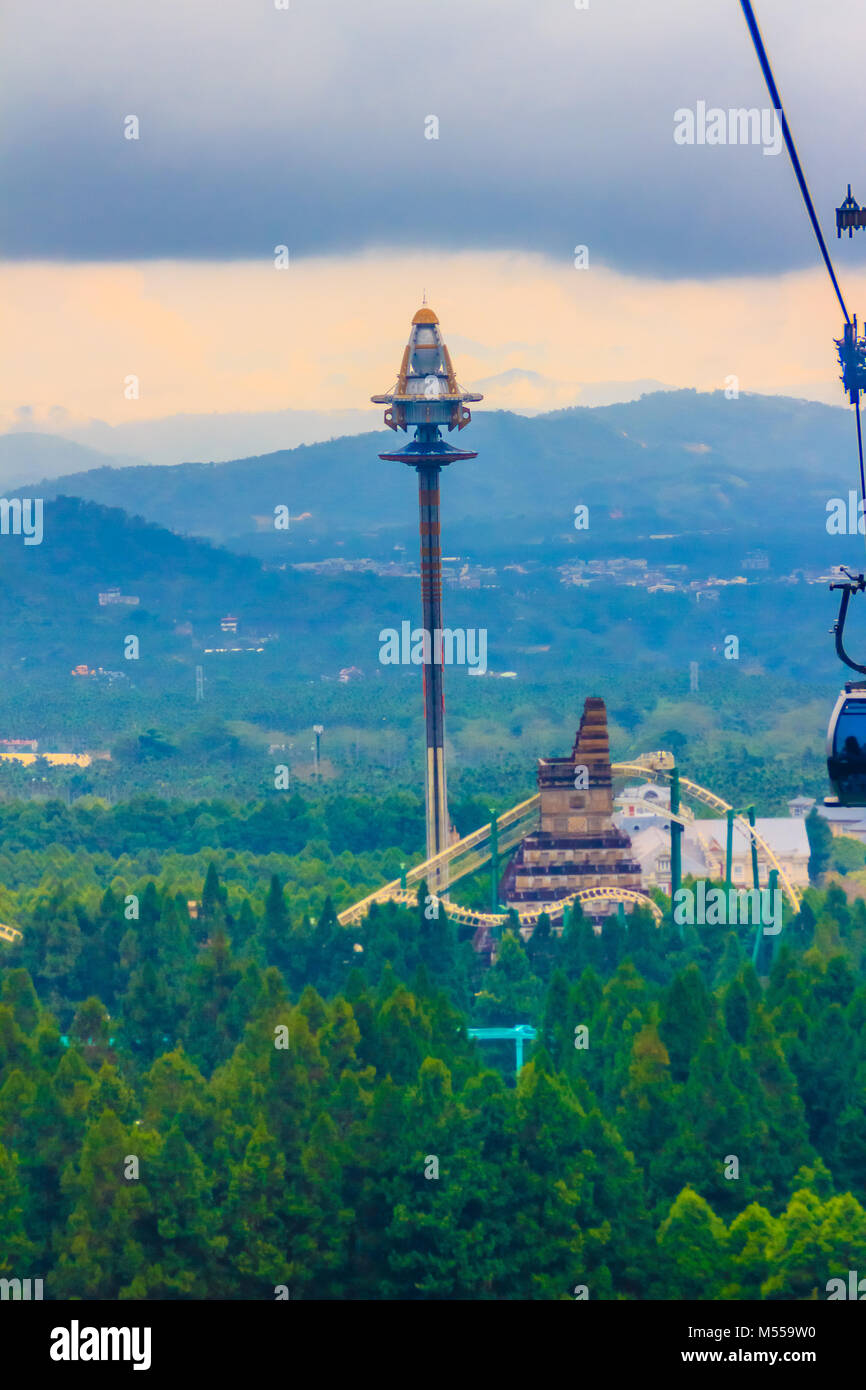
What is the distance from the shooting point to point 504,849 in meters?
108

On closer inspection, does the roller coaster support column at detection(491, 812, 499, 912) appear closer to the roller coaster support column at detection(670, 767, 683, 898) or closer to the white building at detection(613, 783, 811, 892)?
the roller coaster support column at detection(670, 767, 683, 898)

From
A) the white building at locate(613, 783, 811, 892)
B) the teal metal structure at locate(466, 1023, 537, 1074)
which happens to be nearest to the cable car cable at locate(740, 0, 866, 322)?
the teal metal structure at locate(466, 1023, 537, 1074)

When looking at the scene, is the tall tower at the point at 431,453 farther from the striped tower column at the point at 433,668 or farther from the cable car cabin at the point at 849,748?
the cable car cabin at the point at 849,748

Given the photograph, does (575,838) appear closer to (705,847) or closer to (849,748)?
(705,847)

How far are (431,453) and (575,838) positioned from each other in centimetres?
1586

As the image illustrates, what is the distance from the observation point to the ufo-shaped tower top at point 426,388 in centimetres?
11150

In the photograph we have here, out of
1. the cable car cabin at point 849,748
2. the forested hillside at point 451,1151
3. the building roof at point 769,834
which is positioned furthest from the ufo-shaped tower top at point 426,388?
the cable car cabin at point 849,748

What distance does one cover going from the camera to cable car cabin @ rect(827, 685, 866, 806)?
128ft

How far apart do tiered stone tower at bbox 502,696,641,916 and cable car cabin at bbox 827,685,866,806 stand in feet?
216

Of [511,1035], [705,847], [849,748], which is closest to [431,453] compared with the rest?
[705,847]

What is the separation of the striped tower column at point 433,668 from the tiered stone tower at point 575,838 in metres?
5.60
